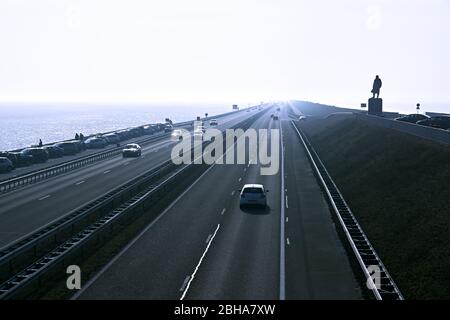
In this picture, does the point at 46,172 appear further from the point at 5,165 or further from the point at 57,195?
the point at 57,195

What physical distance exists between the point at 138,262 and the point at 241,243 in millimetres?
5210

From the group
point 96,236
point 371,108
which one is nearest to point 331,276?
point 96,236

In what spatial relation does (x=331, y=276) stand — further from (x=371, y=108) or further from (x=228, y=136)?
(x=228, y=136)

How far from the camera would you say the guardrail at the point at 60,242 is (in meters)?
19.4

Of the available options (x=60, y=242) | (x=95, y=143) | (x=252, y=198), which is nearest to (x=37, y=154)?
(x=95, y=143)

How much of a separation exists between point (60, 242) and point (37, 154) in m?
39.0

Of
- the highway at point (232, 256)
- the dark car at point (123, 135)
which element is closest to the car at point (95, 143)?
the dark car at point (123, 135)

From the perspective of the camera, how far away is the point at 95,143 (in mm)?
82625

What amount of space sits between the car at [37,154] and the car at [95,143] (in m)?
17.6

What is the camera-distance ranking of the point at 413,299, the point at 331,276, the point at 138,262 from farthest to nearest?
the point at 138,262 < the point at 331,276 < the point at 413,299

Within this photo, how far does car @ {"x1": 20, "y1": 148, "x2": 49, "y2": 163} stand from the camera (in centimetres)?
Answer: 6185

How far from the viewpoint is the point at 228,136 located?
100 meters

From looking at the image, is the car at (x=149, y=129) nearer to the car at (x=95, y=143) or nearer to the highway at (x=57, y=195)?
the car at (x=95, y=143)

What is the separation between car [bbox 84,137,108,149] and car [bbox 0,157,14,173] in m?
26.9
